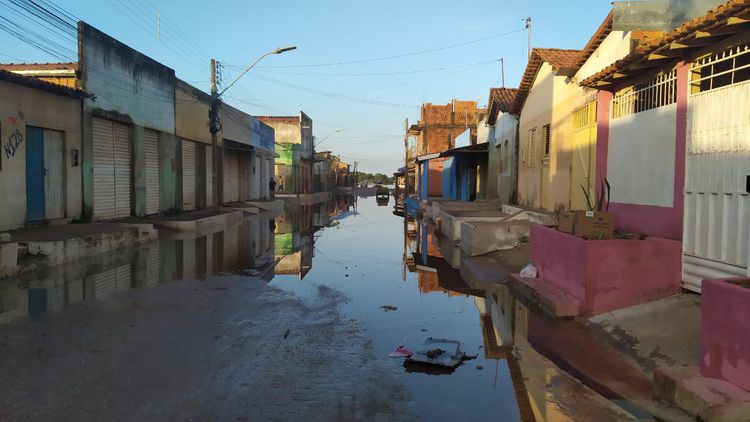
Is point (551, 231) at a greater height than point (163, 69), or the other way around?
point (163, 69)

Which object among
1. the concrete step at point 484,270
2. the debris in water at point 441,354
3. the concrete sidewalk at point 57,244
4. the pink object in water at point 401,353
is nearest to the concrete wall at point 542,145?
the concrete step at point 484,270

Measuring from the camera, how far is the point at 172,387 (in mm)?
4441

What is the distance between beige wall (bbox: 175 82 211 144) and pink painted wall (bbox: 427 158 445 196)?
81.3ft

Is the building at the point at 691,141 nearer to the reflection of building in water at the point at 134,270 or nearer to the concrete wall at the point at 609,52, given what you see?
the concrete wall at the point at 609,52

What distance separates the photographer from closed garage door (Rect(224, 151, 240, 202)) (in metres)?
31.6

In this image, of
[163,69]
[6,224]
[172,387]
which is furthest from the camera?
[163,69]

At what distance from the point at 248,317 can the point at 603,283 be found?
15.7 ft

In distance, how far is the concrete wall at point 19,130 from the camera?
1256 cm

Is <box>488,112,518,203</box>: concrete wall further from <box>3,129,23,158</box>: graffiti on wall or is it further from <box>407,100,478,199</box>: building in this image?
<box>407,100,478,199</box>: building

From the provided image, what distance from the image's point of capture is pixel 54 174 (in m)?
14.7

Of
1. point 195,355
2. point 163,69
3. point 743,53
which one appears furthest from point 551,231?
point 163,69

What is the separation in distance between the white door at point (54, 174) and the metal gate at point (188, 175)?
9.28 m

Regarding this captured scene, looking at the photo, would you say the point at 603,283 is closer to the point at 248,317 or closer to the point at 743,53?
the point at 743,53

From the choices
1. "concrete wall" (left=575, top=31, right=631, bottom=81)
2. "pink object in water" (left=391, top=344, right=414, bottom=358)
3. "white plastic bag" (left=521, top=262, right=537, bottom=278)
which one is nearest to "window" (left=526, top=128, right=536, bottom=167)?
"concrete wall" (left=575, top=31, right=631, bottom=81)
